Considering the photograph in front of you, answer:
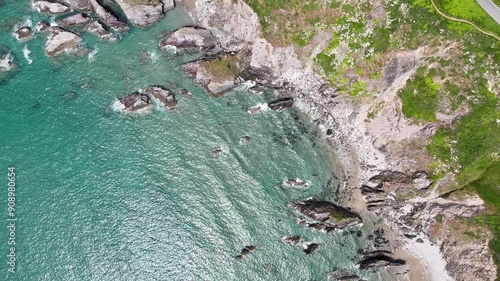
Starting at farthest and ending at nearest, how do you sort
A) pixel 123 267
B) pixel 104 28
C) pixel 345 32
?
pixel 104 28, pixel 345 32, pixel 123 267

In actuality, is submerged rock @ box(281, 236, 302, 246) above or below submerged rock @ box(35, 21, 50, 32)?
below

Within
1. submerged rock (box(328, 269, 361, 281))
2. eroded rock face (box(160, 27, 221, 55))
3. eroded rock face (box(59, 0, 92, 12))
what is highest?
eroded rock face (box(160, 27, 221, 55))

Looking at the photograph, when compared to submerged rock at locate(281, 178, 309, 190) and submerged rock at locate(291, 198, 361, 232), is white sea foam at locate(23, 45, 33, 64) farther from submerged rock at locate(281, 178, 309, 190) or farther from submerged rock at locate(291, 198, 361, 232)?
submerged rock at locate(291, 198, 361, 232)

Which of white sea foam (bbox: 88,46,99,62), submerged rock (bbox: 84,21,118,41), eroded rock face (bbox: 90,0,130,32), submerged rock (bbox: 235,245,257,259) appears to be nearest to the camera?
submerged rock (bbox: 235,245,257,259)

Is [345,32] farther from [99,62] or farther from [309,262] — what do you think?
[99,62]

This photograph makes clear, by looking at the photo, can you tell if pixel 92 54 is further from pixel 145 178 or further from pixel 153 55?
pixel 145 178

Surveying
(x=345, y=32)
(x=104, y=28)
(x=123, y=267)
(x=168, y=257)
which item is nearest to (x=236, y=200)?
(x=168, y=257)

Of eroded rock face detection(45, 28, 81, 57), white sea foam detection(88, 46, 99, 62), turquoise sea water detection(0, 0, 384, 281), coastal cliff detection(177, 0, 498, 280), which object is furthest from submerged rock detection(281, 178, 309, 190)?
eroded rock face detection(45, 28, 81, 57)

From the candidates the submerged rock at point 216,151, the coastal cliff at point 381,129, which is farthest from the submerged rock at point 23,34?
the submerged rock at point 216,151
